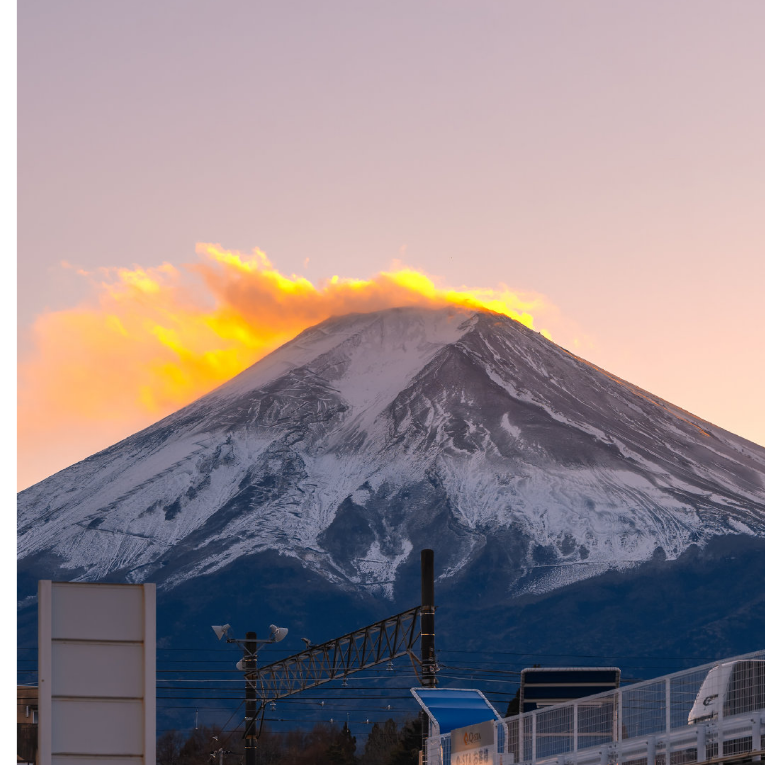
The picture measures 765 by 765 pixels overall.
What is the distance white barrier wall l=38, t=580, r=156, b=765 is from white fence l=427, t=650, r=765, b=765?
862cm

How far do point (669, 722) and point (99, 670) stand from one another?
10.0 metres

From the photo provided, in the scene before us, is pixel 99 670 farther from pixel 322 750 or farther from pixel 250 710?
pixel 322 750

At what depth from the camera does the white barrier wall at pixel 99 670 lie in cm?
805

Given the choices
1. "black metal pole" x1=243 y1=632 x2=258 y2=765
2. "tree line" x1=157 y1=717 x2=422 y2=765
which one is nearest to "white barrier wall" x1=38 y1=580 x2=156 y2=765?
"black metal pole" x1=243 y1=632 x2=258 y2=765

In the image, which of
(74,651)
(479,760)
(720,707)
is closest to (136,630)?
(74,651)

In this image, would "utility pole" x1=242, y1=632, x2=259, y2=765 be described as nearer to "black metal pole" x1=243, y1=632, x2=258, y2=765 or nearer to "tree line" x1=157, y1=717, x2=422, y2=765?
"black metal pole" x1=243, y1=632, x2=258, y2=765

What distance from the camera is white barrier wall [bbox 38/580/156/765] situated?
8055mm

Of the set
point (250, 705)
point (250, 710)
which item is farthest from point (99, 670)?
point (250, 705)

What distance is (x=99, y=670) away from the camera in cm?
817

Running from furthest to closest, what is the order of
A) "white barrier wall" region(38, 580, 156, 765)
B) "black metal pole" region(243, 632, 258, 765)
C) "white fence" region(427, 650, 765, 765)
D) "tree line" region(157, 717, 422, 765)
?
"tree line" region(157, 717, 422, 765), "black metal pole" region(243, 632, 258, 765), "white fence" region(427, 650, 765, 765), "white barrier wall" region(38, 580, 156, 765)

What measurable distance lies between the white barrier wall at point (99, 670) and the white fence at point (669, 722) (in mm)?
8617

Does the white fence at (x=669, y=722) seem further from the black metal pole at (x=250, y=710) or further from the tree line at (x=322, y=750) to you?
the tree line at (x=322, y=750)
